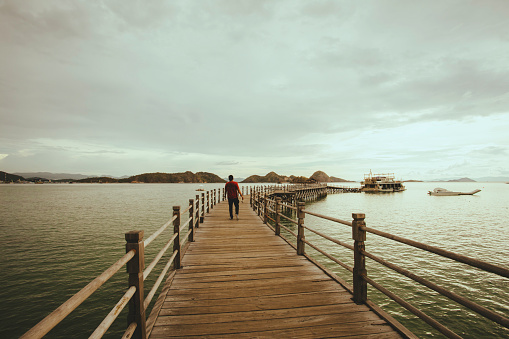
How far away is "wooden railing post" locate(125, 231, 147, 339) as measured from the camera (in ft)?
9.32

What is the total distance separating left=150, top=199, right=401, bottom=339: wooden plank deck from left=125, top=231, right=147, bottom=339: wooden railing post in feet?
1.17

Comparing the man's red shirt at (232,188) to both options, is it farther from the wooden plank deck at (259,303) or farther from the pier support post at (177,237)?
the pier support post at (177,237)

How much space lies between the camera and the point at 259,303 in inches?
154

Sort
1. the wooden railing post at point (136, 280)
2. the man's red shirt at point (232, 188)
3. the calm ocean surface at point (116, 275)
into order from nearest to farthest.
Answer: the wooden railing post at point (136, 280) < the calm ocean surface at point (116, 275) < the man's red shirt at point (232, 188)

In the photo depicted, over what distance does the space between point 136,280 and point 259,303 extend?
2019 millimetres

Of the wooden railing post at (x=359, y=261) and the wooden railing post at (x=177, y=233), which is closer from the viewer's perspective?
the wooden railing post at (x=359, y=261)

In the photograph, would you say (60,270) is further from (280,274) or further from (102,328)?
(102,328)

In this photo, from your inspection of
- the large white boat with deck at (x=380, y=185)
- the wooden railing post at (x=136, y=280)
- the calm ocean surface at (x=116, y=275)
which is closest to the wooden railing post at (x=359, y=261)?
the wooden railing post at (x=136, y=280)

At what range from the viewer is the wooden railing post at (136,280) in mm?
2842

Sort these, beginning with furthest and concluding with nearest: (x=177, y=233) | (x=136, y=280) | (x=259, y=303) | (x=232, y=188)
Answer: (x=232, y=188) → (x=177, y=233) → (x=259, y=303) → (x=136, y=280)

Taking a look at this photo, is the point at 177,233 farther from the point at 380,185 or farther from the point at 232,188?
the point at 380,185

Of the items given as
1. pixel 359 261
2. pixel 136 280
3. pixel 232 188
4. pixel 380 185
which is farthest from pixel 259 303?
pixel 380 185

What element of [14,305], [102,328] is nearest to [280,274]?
[102,328]

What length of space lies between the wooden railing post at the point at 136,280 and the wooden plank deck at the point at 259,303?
14.1 inches
